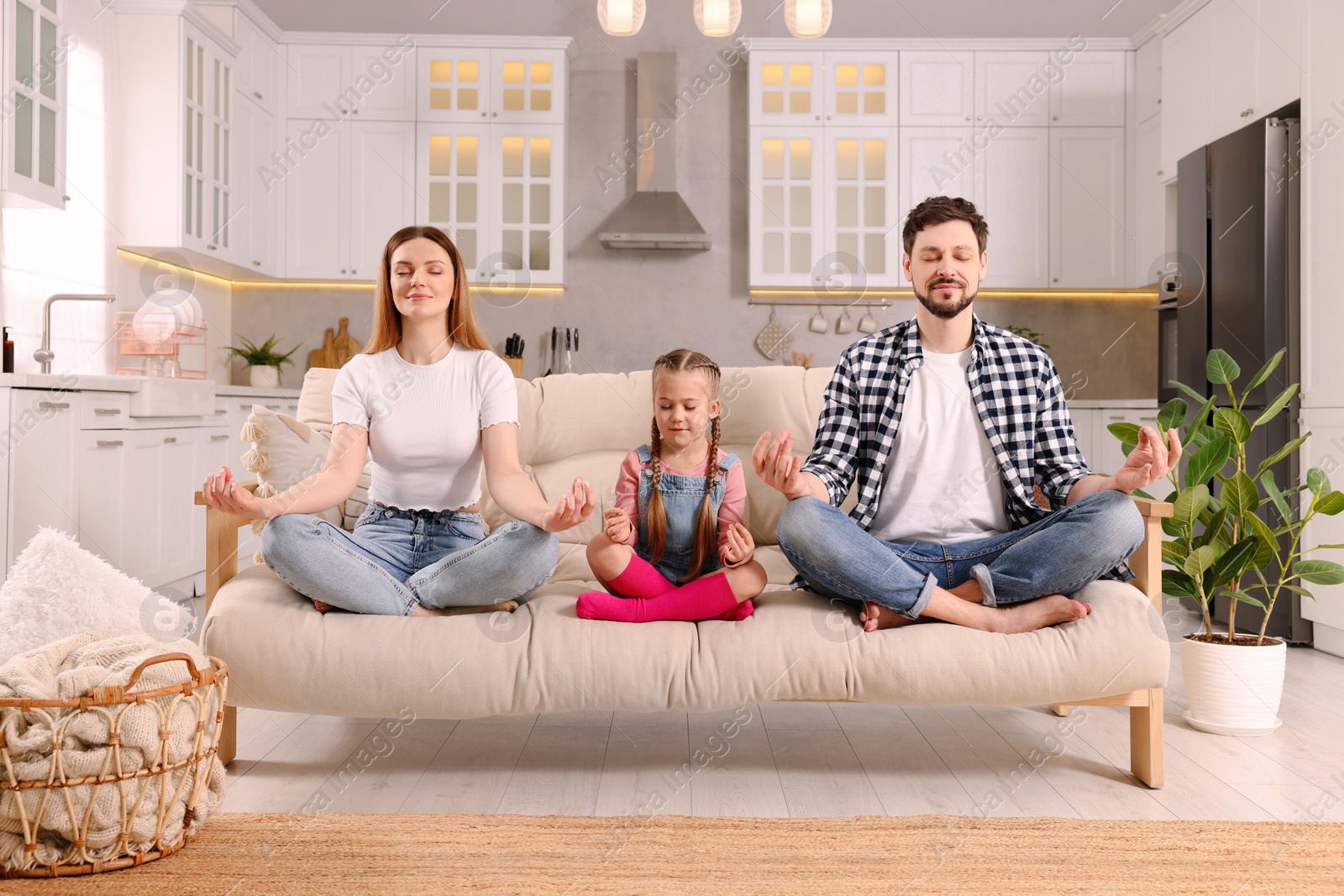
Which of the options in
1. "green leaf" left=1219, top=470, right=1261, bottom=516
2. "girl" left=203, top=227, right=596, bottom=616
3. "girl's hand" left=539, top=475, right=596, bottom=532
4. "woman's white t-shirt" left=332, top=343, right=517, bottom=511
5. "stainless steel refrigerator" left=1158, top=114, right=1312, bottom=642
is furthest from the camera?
"stainless steel refrigerator" left=1158, top=114, right=1312, bottom=642

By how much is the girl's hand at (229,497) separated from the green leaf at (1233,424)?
6.62 ft

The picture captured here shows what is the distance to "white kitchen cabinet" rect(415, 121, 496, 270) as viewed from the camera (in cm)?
511

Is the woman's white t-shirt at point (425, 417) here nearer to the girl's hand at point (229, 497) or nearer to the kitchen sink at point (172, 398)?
the girl's hand at point (229, 497)

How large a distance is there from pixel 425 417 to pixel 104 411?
67.3 inches

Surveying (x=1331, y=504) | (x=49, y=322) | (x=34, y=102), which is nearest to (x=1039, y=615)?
(x=1331, y=504)

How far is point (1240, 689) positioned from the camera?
2.25 m

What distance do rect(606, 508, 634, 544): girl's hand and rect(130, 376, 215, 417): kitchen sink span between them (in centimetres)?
220

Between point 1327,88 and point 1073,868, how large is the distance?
272 centimetres

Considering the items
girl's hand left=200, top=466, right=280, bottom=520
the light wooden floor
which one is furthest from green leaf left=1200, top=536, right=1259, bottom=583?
girl's hand left=200, top=466, right=280, bottom=520

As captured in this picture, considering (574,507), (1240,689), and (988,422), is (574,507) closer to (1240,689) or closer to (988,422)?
(988,422)

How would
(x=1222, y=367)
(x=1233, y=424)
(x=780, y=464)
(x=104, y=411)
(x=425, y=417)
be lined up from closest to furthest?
(x=780, y=464) → (x=425, y=417) → (x=1233, y=424) → (x=1222, y=367) → (x=104, y=411)

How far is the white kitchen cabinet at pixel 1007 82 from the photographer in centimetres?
507

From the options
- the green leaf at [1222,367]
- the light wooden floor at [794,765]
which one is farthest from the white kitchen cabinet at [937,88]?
the light wooden floor at [794,765]

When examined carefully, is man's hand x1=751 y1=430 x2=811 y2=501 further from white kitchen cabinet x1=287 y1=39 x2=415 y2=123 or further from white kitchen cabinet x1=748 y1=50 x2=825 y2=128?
white kitchen cabinet x1=287 y1=39 x2=415 y2=123
